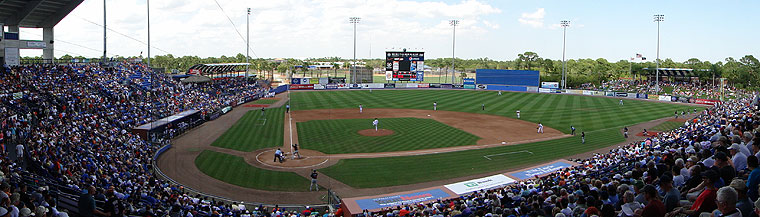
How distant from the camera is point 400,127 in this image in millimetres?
41469

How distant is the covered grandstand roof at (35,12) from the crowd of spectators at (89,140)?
12.7 feet

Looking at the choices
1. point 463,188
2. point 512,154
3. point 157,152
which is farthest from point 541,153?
point 157,152

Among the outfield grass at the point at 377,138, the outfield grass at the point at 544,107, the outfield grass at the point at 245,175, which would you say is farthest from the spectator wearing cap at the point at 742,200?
the outfield grass at the point at 544,107

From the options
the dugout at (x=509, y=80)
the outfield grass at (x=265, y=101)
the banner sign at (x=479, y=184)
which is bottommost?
the banner sign at (x=479, y=184)

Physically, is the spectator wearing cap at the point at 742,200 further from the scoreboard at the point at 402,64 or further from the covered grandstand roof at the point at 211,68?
the scoreboard at the point at 402,64

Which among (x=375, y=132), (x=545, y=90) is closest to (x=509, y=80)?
(x=545, y=90)

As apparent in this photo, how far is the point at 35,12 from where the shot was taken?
114ft

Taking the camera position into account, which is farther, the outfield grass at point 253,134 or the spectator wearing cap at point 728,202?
the outfield grass at point 253,134

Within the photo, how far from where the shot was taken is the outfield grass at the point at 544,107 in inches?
1845

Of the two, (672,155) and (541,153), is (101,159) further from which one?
(541,153)

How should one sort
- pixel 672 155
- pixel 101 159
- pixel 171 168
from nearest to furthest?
1. pixel 672 155
2. pixel 101 159
3. pixel 171 168

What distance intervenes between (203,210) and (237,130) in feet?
79.5

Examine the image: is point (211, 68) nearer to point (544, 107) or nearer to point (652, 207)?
point (544, 107)

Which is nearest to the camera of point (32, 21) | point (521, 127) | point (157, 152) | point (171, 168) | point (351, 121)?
point (171, 168)
